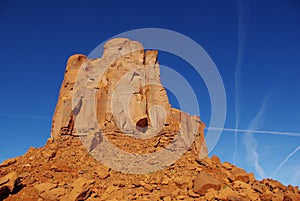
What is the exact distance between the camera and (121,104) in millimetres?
30797

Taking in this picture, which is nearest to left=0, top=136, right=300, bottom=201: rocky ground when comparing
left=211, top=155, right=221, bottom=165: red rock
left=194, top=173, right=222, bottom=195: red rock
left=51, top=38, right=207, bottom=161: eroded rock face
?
left=194, top=173, right=222, bottom=195: red rock

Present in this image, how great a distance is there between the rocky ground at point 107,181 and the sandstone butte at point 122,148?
7 cm

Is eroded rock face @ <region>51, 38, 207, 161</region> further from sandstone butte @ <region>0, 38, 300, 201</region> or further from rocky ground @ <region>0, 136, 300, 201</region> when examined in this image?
rocky ground @ <region>0, 136, 300, 201</region>

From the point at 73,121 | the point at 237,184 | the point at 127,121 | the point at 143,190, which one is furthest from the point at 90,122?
the point at 237,184

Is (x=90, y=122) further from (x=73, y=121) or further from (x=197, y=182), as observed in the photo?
(x=197, y=182)

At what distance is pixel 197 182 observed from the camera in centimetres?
2241

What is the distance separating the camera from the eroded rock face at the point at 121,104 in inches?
1125

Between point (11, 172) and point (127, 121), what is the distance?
11.8m

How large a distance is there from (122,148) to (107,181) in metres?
4.21

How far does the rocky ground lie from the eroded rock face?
2.54m

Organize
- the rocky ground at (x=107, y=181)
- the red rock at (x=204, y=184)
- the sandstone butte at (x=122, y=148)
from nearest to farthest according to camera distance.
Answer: the rocky ground at (x=107, y=181) < the sandstone butte at (x=122, y=148) < the red rock at (x=204, y=184)

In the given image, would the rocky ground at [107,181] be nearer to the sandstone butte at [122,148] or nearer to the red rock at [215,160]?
the sandstone butte at [122,148]

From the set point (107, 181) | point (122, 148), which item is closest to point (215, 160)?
point (122, 148)

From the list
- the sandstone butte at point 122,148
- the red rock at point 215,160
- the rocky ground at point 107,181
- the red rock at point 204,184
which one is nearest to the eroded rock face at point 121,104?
the sandstone butte at point 122,148
